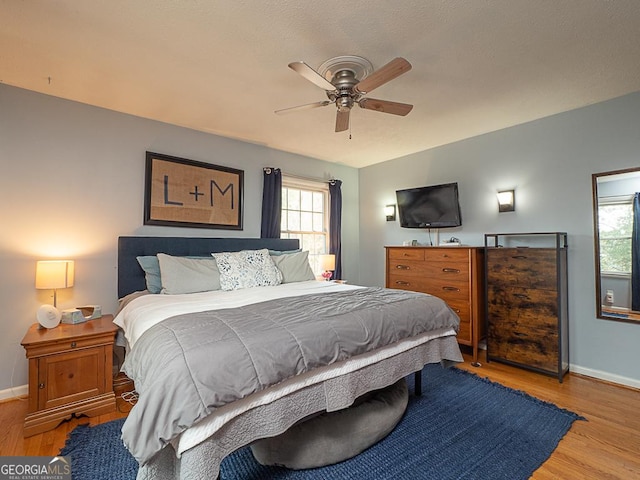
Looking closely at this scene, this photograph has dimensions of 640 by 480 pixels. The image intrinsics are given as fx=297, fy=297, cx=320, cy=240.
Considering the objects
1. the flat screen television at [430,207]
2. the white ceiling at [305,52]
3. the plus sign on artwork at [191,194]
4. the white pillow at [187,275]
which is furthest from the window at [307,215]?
the white pillow at [187,275]

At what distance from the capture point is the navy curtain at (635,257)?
2721 millimetres

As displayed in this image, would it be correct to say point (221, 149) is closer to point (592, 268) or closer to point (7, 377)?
point (7, 377)

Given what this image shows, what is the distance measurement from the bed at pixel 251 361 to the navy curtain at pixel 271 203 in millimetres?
1535

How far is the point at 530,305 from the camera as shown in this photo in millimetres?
2979

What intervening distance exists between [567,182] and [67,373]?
4.76 m

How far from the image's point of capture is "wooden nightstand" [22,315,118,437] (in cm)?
203

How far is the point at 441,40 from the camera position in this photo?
1977 millimetres

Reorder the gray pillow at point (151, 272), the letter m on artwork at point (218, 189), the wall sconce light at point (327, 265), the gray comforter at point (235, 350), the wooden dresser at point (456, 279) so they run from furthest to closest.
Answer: the wall sconce light at point (327, 265) → the letter m on artwork at point (218, 189) → the wooden dresser at point (456, 279) → the gray pillow at point (151, 272) → the gray comforter at point (235, 350)

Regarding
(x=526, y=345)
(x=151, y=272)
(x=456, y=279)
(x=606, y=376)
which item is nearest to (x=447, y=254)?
(x=456, y=279)

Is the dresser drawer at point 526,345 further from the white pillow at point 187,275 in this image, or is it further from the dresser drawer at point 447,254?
the white pillow at point 187,275

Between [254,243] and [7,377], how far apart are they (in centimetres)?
247

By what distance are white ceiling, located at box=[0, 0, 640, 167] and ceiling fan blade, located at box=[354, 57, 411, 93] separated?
271mm

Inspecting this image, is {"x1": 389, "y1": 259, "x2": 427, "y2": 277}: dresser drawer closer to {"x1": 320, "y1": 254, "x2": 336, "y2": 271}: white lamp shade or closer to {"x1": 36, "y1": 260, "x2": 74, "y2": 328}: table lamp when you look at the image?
{"x1": 320, "y1": 254, "x2": 336, "y2": 271}: white lamp shade

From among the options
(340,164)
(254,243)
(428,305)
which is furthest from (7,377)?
(340,164)
